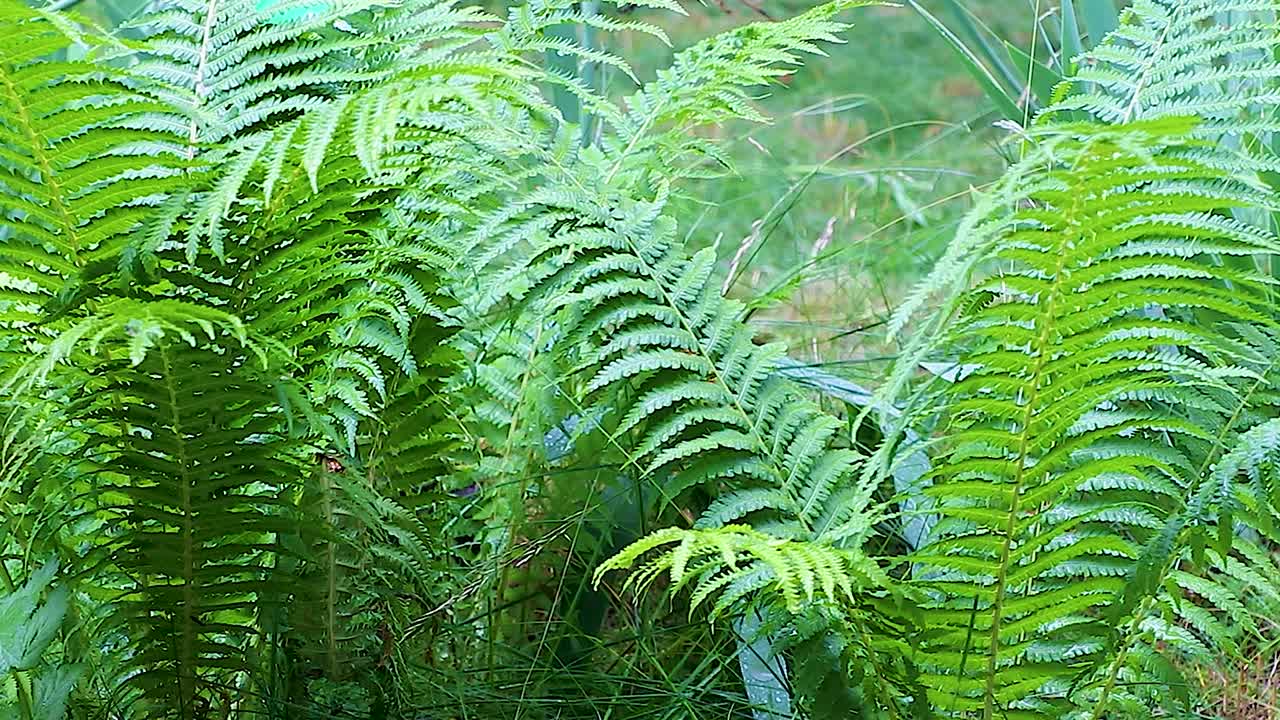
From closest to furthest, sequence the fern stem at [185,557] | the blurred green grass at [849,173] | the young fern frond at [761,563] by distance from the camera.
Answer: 1. the young fern frond at [761,563]
2. the fern stem at [185,557]
3. the blurred green grass at [849,173]

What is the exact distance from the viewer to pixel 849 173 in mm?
1677

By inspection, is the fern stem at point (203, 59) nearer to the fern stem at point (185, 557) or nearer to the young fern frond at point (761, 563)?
the fern stem at point (185, 557)

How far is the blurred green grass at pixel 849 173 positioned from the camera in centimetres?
183

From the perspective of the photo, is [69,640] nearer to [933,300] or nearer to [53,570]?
[53,570]

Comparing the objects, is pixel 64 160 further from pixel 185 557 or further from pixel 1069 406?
pixel 1069 406

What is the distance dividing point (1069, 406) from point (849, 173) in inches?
30.5

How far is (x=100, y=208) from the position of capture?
3.16 ft

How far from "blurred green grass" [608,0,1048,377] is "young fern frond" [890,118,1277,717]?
0.22 m

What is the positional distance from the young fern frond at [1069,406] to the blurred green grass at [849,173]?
223 mm

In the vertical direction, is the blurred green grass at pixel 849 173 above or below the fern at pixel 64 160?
above

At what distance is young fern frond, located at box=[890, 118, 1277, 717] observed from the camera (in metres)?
0.87

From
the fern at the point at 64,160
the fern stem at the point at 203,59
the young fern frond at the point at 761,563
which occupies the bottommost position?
the young fern frond at the point at 761,563

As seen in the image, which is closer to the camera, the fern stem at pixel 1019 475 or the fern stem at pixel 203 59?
the fern stem at pixel 1019 475

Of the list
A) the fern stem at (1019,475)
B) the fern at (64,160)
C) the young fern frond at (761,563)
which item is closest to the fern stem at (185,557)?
the fern at (64,160)
